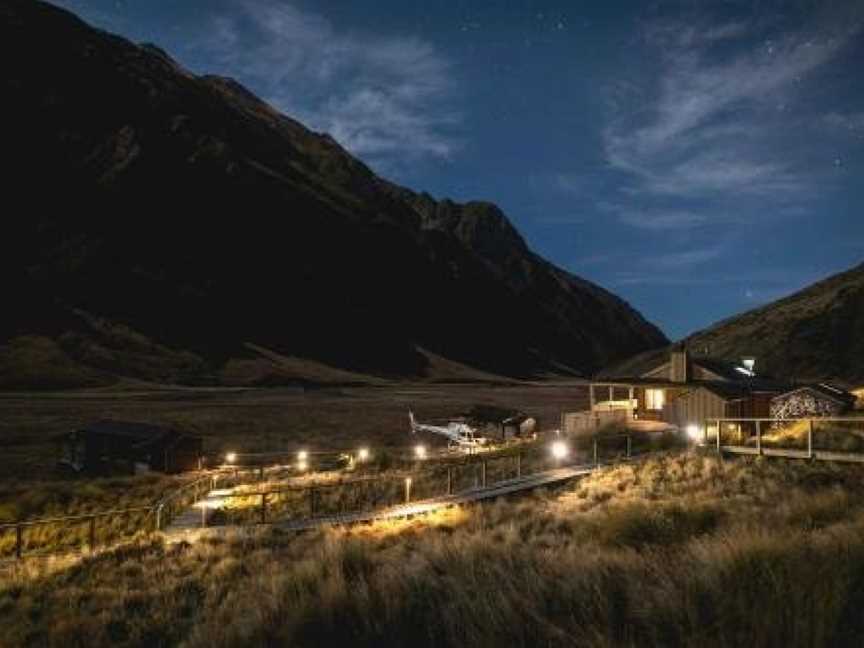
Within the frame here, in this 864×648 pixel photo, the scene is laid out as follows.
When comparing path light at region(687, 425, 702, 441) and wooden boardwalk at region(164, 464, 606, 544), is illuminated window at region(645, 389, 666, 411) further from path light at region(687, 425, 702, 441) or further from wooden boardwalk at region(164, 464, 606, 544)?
wooden boardwalk at region(164, 464, 606, 544)

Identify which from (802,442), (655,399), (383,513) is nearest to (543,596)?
(383,513)

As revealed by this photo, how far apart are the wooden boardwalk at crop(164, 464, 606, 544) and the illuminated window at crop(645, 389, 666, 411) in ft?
59.5

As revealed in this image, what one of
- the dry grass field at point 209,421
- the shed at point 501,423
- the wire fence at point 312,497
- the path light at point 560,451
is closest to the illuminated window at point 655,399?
the wire fence at point 312,497

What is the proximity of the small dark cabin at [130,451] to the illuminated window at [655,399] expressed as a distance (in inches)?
1268

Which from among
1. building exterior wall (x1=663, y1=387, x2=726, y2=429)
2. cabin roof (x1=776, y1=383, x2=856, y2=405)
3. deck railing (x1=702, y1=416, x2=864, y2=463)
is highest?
cabin roof (x1=776, y1=383, x2=856, y2=405)

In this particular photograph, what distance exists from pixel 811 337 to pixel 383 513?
396 ft

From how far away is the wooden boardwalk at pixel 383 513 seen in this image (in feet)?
75.2

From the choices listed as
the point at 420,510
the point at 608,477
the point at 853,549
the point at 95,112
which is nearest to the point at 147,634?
the point at 853,549

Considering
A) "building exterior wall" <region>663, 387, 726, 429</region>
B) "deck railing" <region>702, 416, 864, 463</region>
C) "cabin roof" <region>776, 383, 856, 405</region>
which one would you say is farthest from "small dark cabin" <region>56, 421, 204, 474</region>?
"cabin roof" <region>776, 383, 856, 405</region>

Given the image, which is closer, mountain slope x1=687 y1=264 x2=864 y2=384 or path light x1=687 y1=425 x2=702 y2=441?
path light x1=687 y1=425 x2=702 y2=441

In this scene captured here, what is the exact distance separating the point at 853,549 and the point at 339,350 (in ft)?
583

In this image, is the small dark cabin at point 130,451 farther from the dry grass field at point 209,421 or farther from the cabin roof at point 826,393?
the cabin roof at point 826,393

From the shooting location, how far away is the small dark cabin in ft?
189

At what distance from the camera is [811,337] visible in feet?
420
